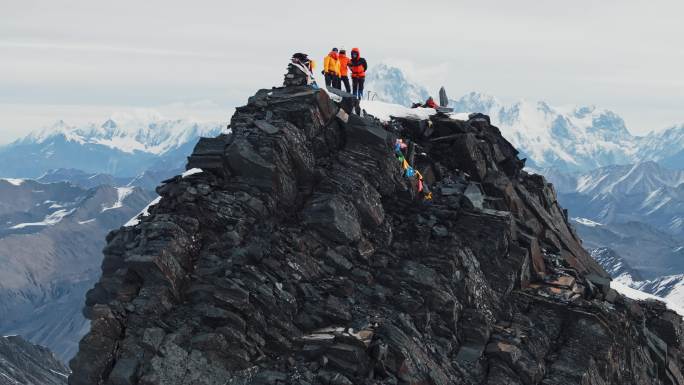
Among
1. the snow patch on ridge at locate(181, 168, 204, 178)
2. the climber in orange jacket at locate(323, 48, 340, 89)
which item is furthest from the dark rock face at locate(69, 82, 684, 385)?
the climber in orange jacket at locate(323, 48, 340, 89)

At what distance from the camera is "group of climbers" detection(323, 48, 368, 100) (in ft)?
179

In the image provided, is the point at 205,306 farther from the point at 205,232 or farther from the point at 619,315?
the point at 619,315

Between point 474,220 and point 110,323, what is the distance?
73.0ft

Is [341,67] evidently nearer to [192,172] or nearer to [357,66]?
[357,66]

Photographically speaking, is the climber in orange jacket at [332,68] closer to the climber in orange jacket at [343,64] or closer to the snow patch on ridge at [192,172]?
the climber in orange jacket at [343,64]

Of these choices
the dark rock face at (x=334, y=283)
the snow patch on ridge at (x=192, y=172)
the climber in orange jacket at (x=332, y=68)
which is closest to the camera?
the dark rock face at (x=334, y=283)

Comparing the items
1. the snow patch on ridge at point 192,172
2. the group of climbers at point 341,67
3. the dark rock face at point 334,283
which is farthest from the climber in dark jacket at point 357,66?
the snow patch on ridge at point 192,172

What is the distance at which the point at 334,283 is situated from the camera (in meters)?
36.5

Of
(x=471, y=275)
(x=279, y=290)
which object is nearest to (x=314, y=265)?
(x=279, y=290)

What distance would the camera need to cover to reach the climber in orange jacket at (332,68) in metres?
54.6

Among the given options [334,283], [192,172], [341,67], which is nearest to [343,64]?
[341,67]

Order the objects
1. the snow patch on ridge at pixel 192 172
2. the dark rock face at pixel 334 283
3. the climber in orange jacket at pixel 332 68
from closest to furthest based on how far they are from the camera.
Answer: the dark rock face at pixel 334 283
the snow patch on ridge at pixel 192 172
the climber in orange jacket at pixel 332 68

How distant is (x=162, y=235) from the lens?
35781 millimetres

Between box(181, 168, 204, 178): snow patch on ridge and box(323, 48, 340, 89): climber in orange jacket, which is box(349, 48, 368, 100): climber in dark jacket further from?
box(181, 168, 204, 178): snow patch on ridge
